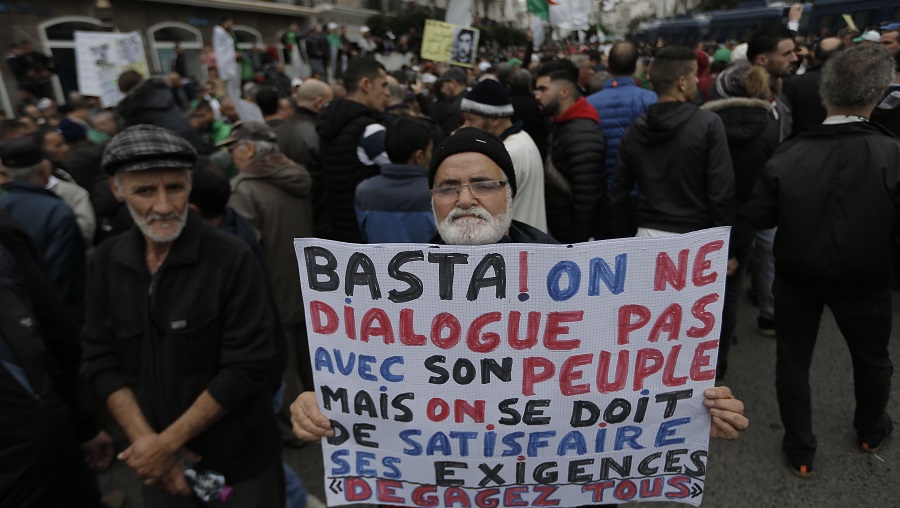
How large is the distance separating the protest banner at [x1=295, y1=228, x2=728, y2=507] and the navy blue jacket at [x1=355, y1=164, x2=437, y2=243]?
1721 millimetres

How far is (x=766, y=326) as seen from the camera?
4.36 meters

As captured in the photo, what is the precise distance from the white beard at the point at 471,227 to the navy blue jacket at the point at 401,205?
1475 mm

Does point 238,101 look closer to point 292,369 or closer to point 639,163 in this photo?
point 292,369

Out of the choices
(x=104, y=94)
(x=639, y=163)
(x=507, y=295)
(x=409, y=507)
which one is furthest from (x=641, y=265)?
(x=104, y=94)

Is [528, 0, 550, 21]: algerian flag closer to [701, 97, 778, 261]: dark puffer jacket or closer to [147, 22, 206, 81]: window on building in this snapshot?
[701, 97, 778, 261]: dark puffer jacket

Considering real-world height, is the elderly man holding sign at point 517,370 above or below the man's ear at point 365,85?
below

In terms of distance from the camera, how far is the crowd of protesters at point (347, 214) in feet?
6.27

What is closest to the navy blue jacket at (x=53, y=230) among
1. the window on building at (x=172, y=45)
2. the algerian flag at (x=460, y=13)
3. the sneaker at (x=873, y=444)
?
the sneaker at (x=873, y=444)

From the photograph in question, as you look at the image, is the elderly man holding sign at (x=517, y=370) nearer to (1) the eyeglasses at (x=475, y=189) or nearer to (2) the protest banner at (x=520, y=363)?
(2) the protest banner at (x=520, y=363)

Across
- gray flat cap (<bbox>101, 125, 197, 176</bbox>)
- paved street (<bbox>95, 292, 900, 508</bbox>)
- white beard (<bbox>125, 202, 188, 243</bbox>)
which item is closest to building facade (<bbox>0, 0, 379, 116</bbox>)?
gray flat cap (<bbox>101, 125, 197, 176</bbox>)

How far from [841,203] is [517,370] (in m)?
2.00

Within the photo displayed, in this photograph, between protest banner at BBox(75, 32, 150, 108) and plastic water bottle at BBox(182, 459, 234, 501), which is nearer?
plastic water bottle at BBox(182, 459, 234, 501)

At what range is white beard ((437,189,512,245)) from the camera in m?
1.60

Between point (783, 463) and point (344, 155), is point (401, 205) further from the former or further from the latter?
point (783, 463)
